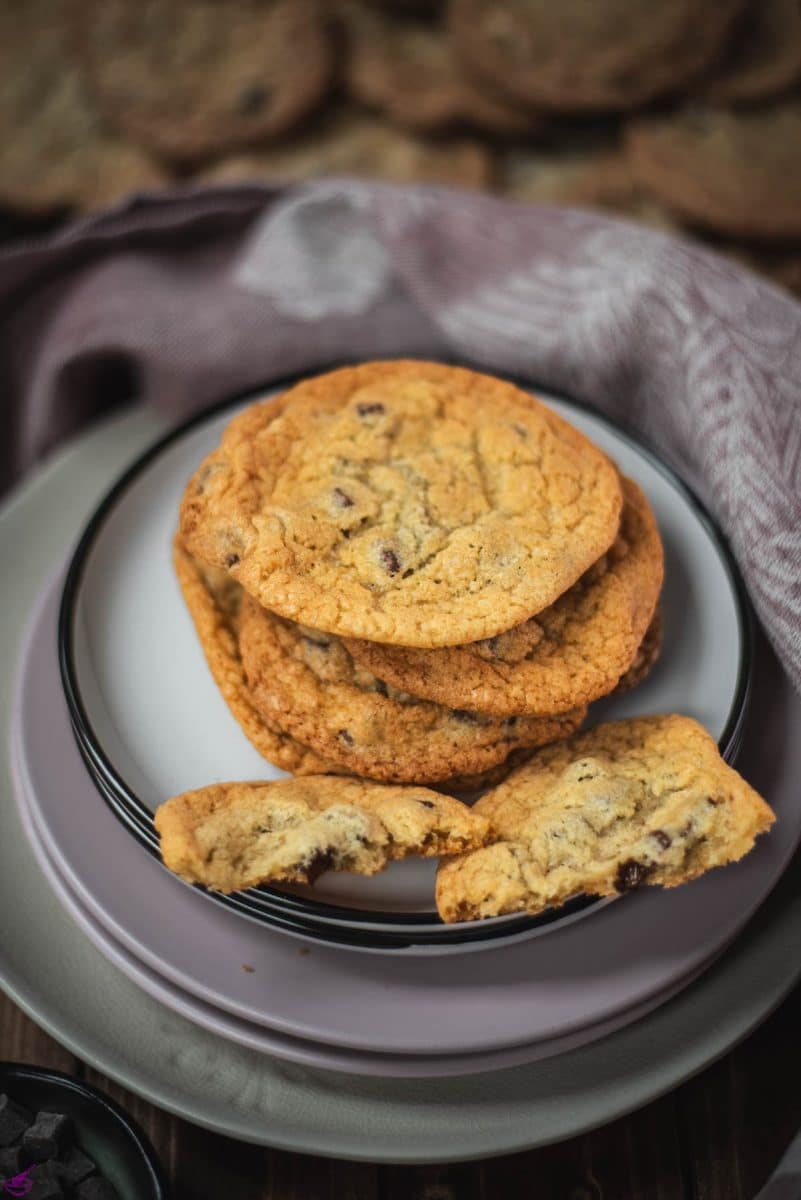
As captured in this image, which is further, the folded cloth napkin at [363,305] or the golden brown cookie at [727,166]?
the golden brown cookie at [727,166]

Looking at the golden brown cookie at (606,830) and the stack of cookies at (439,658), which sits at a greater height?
A: the stack of cookies at (439,658)

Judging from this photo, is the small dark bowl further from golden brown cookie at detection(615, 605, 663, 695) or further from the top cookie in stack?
golden brown cookie at detection(615, 605, 663, 695)

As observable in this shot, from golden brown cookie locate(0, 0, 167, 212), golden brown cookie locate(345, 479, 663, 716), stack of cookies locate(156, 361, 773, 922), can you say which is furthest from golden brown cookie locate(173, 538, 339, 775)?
golden brown cookie locate(0, 0, 167, 212)

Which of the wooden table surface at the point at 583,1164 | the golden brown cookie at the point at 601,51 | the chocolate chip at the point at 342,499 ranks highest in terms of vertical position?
the golden brown cookie at the point at 601,51

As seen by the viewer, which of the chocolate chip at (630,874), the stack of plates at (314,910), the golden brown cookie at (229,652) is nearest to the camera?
the chocolate chip at (630,874)

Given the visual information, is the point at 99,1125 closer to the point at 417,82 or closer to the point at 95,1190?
the point at 95,1190

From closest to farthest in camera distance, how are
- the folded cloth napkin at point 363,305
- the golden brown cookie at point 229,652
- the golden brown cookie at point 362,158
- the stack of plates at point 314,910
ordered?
1. the stack of plates at point 314,910
2. the golden brown cookie at point 229,652
3. the folded cloth napkin at point 363,305
4. the golden brown cookie at point 362,158

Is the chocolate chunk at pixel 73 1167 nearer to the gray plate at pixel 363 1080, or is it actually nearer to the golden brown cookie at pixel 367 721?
the gray plate at pixel 363 1080

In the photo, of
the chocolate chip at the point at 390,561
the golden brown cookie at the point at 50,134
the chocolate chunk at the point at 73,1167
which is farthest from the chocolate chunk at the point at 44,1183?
the golden brown cookie at the point at 50,134
